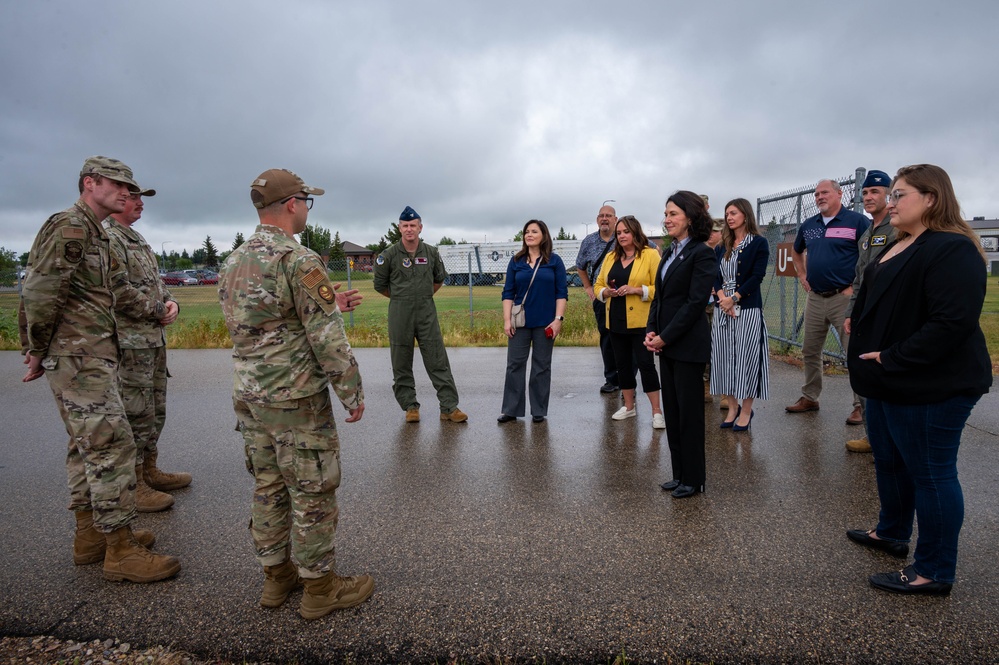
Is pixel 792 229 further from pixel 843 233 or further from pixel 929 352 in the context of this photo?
pixel 929 352

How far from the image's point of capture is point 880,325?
2.75 meters

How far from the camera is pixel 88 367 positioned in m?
2.99

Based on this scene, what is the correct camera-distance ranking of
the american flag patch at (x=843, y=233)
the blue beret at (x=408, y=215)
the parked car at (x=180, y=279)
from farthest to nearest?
the parked car at (x=180, y=279), the blue beret at (x=408, y=215), the american flag patch at (x=843, y=233)

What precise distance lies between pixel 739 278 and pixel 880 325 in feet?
8.36

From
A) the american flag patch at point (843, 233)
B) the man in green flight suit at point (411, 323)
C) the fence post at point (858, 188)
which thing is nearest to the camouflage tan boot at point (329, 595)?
the man in green flight suit at point (411, 323)

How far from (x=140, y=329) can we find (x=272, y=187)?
1.80 metres

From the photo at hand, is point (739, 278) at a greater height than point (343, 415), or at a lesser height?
greater

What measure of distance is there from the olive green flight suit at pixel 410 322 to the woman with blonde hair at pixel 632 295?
5.41 feet

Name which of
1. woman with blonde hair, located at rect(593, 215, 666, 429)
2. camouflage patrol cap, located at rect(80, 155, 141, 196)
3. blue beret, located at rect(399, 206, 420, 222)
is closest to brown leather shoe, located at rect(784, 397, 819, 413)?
woman with blonde hair, located at rect(593, 215, 666, 429)

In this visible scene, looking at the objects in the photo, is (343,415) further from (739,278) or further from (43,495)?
(739,278)

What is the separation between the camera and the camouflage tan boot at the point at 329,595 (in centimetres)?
261

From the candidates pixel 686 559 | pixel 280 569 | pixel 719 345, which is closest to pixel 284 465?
pixel 280 569

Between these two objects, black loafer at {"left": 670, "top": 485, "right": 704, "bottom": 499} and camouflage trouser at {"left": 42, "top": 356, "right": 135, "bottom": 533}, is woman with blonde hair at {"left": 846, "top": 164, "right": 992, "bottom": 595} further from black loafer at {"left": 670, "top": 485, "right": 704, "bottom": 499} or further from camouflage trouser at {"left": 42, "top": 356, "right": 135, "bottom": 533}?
camouflage trouser at {"left": 42, "top": 356, "right": 135, "bottom": 533}

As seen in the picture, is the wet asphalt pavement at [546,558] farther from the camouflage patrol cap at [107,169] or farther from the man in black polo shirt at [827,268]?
the camouflage patrol cap at [107,169]
